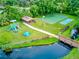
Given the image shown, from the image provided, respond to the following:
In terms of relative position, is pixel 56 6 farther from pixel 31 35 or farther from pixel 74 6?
pixel 31 35

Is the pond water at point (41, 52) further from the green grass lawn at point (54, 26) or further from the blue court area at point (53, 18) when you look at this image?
the blue court area at point (53, 18)

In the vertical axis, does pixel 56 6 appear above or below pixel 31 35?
above

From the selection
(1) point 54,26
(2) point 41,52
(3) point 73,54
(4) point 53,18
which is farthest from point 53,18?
(3) point 73,54

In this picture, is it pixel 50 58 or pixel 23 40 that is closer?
pixel 50 58

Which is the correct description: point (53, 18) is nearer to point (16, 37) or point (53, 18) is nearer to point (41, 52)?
point (16, 37)

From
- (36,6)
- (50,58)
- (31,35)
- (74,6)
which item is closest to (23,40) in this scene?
(31,35)

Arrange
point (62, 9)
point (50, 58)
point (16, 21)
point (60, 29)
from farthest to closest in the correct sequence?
point (62, 9)
point (16, 21)
point (60, 29)
point (50, 58)

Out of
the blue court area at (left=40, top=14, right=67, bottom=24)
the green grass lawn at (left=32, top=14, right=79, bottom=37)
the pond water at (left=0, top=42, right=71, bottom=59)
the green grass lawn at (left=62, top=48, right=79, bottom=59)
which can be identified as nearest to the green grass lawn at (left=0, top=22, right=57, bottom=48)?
the pond water at (left=0, top=42, right=71, bottom=59)

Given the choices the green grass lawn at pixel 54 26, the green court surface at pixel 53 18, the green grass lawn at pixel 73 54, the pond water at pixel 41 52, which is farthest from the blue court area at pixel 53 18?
the green grass lawn at pixel 73 54

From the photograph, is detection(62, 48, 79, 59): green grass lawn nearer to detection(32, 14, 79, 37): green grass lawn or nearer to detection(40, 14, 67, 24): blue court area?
detection(32, 14, 79, 37): green grass lawn
